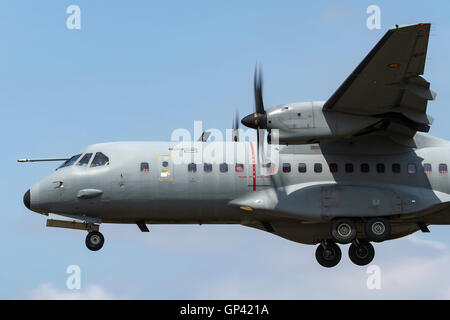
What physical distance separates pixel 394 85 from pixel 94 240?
33.4 feet

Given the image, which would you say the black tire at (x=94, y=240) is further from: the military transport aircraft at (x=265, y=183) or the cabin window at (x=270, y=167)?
the cabin window at (x=270, y=167)

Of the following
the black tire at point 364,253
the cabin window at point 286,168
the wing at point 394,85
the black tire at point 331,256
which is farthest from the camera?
the black tire at point 331,256

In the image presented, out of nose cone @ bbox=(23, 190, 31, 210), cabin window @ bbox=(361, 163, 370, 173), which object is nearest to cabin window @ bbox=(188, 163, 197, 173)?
nose cone @ bbox=(23, 190, 31, 210)

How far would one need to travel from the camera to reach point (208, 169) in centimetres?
3034

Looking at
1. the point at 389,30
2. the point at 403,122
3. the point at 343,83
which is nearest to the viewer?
the point at 389,30

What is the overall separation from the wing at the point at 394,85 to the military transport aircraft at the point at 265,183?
0.25ft

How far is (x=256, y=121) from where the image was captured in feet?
94.0

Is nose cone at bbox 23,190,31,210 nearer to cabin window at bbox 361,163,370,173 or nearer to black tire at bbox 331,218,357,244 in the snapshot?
black tire at bbox 331,218,357,244

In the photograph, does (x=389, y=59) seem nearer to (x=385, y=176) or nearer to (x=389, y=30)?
(x=389, y=30)

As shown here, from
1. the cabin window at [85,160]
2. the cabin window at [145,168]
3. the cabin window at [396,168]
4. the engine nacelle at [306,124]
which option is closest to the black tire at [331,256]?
the cabin window at [396,168]

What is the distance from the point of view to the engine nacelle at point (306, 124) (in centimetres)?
2850

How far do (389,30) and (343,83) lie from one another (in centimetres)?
261

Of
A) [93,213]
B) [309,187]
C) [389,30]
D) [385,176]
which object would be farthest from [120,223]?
[389,30]

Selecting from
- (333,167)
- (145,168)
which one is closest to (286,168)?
(333,167)
